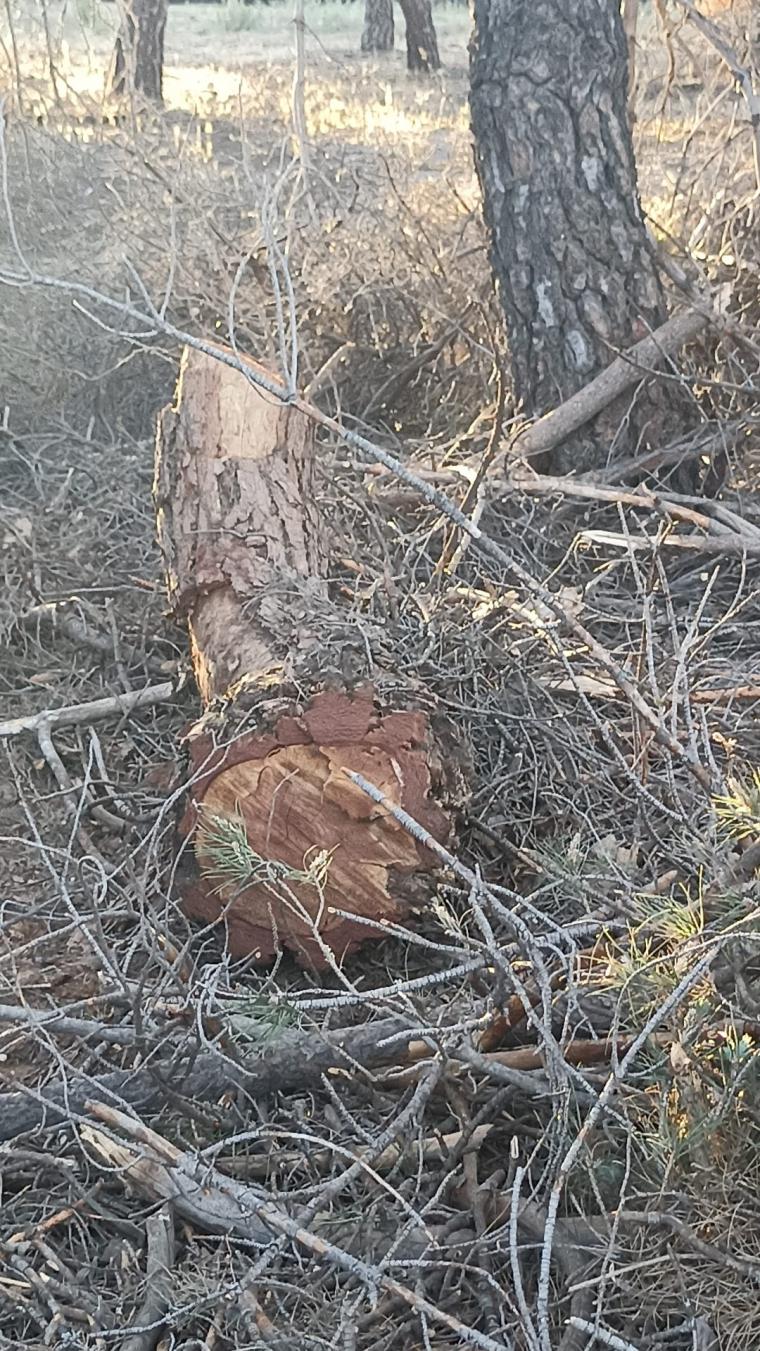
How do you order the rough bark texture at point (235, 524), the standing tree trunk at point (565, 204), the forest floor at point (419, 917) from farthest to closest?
the standing tree trunk at point (565, 204) < the rough bark texture at point (235, 524) < the forest floor at point (419, 917)

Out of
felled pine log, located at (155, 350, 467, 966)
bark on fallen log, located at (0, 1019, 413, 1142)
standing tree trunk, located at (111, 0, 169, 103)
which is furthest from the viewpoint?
standing tree trunk, located at (111, 0, 169, 103)

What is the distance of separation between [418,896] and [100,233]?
5300 millimetres

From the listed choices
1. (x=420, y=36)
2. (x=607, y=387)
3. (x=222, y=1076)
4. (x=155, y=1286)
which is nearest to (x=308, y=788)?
(x=222, y=1076)

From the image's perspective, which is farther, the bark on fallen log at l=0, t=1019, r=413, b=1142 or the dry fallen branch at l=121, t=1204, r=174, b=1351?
the bark on fallen log at l=0, t=1019, r=413, b=1142

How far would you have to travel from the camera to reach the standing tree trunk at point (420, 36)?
39.9ft

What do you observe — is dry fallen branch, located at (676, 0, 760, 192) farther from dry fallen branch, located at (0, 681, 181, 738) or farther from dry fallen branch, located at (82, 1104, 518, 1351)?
dry fallen branch, located at (82, 1104, 518, 1351)

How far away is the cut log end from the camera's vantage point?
2449mm

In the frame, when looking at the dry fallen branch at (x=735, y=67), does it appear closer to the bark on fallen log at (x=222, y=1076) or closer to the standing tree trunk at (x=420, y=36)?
the bark on fallen log at (x=222, y=1076)

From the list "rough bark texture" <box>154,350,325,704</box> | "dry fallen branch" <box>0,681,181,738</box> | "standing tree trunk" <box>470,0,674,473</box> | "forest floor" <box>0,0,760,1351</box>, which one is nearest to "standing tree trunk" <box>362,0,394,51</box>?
"forest floor" <box>0,0,760,1351</box>

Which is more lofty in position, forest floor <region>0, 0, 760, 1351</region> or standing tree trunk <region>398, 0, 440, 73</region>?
standing tree trunk <region>398, 0, 440, 73</region>

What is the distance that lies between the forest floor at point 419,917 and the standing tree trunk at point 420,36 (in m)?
7.89

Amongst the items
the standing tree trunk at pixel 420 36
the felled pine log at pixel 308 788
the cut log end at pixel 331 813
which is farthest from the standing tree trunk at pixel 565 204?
the standing tree trunk at pixel 420 36

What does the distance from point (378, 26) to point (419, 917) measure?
45.7 feet

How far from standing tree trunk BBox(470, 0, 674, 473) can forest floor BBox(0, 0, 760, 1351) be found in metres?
0.24
